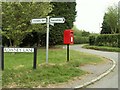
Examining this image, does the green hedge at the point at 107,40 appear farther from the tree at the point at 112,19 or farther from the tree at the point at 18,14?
the tree at the point at 18,14

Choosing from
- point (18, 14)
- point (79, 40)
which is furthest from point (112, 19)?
point (18, 14)

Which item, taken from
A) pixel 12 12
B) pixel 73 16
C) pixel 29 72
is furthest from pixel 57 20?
pixel 73 16

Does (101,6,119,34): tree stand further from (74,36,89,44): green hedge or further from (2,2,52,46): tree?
(2,2,52,46): tree

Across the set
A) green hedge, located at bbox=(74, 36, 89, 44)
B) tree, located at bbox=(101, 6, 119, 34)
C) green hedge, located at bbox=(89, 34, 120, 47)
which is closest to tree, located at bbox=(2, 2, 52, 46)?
green hedge, located at bbox=(89, 34, 120, 47)

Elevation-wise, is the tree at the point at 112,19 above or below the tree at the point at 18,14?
above

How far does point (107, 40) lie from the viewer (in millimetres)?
39812

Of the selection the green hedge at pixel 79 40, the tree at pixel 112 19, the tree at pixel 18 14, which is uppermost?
the tree at pixel 112 19

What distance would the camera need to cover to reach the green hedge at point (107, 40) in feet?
123

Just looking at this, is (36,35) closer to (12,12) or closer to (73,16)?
(73,16)

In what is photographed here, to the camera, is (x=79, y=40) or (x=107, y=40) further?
(x=79, y=40)

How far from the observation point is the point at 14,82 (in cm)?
986

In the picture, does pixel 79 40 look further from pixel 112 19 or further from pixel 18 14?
pixel 18 14

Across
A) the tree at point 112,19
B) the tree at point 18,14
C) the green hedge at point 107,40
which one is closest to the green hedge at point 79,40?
the tree at point 112,19

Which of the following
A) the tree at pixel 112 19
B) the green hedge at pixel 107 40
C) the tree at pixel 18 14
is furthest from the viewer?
the tree at pixel 112 19
